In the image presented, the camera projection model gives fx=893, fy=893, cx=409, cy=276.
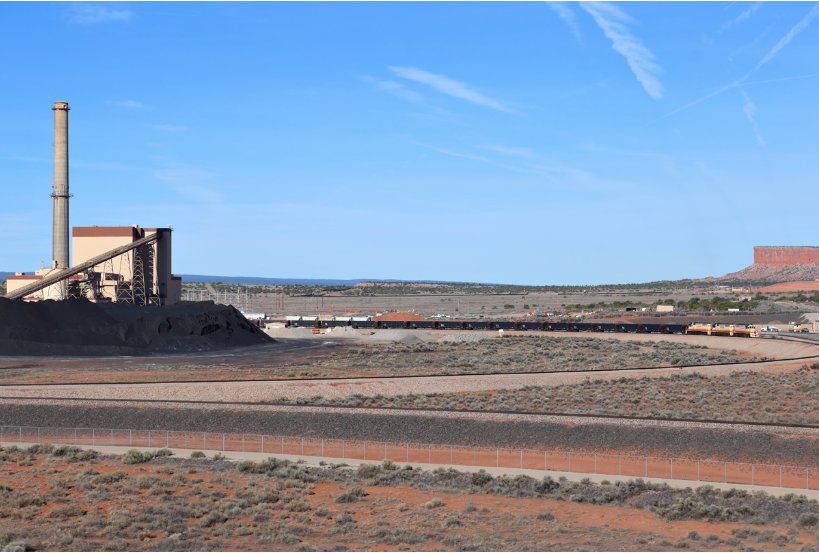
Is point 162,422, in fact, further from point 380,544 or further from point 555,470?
point 380,544

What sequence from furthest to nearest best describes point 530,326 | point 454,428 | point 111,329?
point 530,326
point 111,329
point 454,428

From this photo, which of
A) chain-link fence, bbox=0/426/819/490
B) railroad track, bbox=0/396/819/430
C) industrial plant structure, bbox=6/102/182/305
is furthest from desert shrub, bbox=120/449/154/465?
industrial plant structure, bbox=6/102/182/305

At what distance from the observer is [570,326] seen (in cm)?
12419

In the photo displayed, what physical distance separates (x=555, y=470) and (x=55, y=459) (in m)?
20.4

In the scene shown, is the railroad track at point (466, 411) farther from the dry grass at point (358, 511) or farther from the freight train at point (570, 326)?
the freight train at point (570, 326)

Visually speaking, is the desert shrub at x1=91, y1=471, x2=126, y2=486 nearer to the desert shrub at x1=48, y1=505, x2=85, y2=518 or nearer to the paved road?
the desert shrub at x1=48, y1=505, x2=85, y2=518

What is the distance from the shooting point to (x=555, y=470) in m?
35.5

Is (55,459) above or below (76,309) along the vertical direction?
below

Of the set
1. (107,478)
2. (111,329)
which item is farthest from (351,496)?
(111,329)

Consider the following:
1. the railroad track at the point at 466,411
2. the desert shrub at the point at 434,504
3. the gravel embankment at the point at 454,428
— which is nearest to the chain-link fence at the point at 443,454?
the gravel embankment at the point at 454,428

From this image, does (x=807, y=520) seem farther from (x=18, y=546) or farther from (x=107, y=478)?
(x=107, y=478)

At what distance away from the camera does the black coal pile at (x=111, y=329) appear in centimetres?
8356

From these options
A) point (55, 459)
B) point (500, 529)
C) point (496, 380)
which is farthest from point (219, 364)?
point (500, 529)

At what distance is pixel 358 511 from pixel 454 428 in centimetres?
1415
